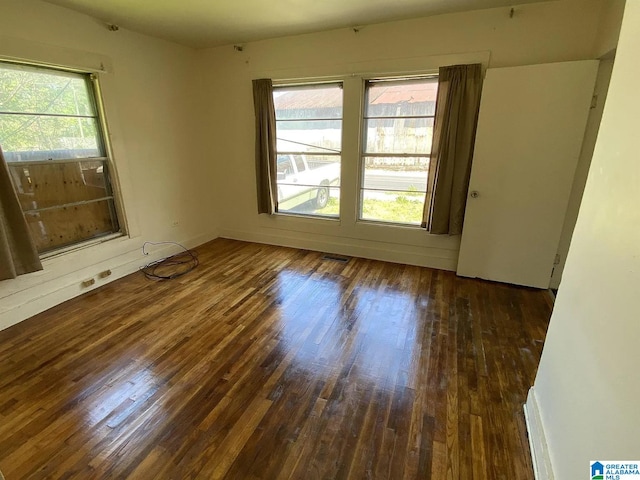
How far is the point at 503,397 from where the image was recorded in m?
1.87

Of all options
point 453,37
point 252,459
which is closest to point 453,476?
point 252,459

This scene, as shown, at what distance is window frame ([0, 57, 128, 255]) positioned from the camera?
9.19ft

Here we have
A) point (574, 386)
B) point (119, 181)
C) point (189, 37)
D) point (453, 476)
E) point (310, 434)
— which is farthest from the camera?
Answer: point (189, 37)

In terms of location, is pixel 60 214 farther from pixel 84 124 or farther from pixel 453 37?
pixel 453 37

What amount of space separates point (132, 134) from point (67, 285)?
1.75 meters

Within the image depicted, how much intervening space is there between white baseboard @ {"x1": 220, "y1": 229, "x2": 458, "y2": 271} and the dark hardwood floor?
0.58m

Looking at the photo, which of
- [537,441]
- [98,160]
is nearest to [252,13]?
[98,160]

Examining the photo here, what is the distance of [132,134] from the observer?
3531 millimetres

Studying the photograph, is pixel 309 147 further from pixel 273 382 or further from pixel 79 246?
pixel 273 382

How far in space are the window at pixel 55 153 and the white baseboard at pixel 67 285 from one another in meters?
0.31

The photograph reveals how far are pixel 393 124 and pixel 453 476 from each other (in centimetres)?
329

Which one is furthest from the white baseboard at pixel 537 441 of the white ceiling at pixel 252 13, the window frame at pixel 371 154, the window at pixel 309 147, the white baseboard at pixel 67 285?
the white baseboard at pixel 67 285

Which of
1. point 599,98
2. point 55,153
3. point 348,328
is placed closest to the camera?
point 348,328

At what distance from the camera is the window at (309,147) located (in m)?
3.91
